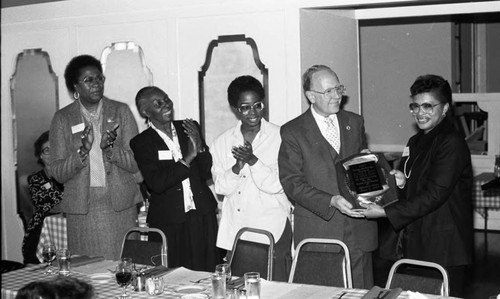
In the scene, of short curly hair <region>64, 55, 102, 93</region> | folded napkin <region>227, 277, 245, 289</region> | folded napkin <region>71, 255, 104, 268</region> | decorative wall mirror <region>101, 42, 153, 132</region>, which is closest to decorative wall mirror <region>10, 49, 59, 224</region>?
decorative wall mirror <region>101, 42, 153, 132</region>

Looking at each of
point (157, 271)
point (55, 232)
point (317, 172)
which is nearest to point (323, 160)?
point (317, 172)

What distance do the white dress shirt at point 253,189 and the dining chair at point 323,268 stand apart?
593mm

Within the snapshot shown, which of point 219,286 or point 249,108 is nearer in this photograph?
point 219,286

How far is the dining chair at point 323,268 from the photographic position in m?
3.33

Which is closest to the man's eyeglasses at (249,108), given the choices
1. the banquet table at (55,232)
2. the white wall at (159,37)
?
the white wall at (159,37)

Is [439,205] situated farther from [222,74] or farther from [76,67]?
[76,67]

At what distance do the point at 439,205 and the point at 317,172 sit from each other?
70cm

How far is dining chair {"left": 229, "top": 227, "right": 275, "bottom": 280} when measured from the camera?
356 centimetres

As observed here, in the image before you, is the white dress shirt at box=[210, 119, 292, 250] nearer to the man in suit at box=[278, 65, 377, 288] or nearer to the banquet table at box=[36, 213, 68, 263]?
the man in suit at box=[278, 65, 377, 288]

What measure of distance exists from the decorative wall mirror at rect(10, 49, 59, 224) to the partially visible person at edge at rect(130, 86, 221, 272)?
6.78ft

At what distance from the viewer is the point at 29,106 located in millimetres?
6242

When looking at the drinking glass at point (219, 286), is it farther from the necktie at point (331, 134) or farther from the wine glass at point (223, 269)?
the necktie at point (331, 134)

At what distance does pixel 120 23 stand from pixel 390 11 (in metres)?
2.21

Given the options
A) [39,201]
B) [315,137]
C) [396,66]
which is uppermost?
[396,66]
